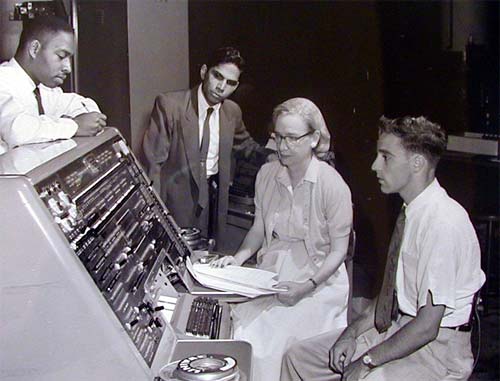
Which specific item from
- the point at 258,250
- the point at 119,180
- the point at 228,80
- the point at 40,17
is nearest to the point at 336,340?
the point at 258,250

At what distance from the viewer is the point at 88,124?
88.2 inches

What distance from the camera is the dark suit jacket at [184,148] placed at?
2.82 metres

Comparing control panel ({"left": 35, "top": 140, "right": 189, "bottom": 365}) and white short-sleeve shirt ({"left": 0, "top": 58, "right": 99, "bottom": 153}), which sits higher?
white short-sleeve shirt ({"left": 0, "top": 58, "right": 99, "bottom": 153})

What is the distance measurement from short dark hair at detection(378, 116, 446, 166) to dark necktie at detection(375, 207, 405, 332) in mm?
201

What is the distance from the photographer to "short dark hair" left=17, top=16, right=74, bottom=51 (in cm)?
228

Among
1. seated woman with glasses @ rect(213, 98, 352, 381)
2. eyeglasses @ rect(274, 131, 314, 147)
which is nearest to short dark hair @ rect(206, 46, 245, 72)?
seated woman with glasses @ rect(213, 98, 352, 381)

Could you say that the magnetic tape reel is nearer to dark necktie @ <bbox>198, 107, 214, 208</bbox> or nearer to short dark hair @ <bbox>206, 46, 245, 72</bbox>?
dark necktie @ <bbox>198, 107, 214, 208</bbox>

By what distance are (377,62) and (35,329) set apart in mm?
2054

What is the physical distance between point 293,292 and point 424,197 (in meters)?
0.62

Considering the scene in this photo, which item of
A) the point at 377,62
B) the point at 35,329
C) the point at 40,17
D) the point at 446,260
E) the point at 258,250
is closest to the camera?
the point at 35,329

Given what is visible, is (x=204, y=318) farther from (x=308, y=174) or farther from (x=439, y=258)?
(x=308, y=174)

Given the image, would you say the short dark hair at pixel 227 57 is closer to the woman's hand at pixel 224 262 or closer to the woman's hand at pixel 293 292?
the woman's hand at pixel 224 262

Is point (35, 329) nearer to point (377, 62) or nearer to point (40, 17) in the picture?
point (40, 17)

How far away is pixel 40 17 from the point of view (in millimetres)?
2387
